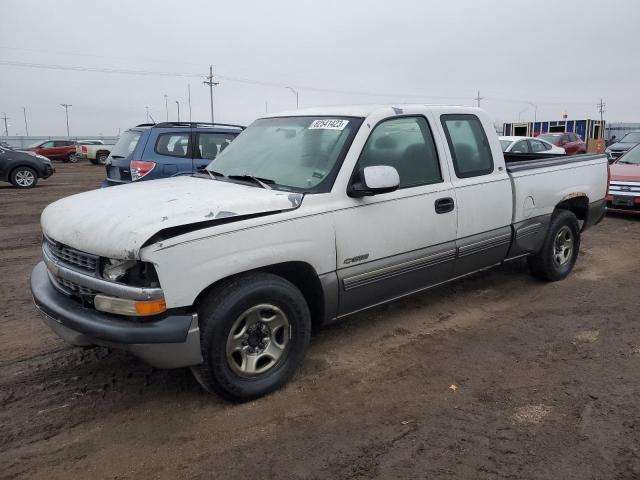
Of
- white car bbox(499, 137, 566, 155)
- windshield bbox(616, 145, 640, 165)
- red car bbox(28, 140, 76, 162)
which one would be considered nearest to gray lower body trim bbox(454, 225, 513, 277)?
windshield bbox(616, 145, 640, 165)

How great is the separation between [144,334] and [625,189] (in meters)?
9.55

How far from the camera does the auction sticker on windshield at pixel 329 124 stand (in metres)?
3.93

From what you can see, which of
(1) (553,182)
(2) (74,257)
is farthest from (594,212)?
(2) (74,257)

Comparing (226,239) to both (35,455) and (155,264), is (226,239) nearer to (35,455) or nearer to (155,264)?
(155,264)

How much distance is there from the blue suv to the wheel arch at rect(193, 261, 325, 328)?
4.94 metres

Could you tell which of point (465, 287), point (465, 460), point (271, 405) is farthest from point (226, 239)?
point (465, 287)

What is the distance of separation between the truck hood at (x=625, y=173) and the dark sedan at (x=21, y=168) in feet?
52.6

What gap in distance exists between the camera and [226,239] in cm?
304

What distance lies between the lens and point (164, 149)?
8.50 m

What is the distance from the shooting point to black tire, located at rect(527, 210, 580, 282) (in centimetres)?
551

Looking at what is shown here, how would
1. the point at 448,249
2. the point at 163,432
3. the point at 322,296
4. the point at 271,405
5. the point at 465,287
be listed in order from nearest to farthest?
the point at 163,432 < the point at 271,405 < the point at 322,296 < the point at 448,249 < the point at 465,287

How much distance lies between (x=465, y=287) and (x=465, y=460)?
311cm

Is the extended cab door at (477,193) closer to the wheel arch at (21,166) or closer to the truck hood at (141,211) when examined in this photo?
the truck hood at (141,211)

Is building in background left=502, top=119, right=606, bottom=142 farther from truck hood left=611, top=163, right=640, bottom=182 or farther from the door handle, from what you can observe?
the door handle
